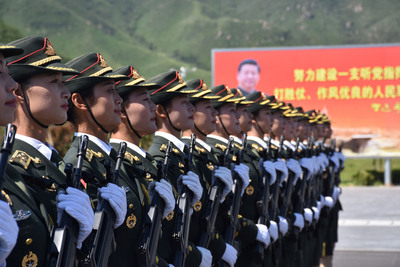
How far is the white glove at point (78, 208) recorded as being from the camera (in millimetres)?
2342

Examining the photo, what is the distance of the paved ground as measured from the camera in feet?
28.9

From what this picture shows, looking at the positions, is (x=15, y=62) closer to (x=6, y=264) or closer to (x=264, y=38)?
(x=6, y=264)

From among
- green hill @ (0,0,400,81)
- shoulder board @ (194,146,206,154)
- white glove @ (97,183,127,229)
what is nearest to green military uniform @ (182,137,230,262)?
shoulder board @ (194,146,206,154)

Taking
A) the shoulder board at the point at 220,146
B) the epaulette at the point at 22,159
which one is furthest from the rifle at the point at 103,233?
the shoulder board at the point at 220,146

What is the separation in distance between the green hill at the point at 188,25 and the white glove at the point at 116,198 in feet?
225

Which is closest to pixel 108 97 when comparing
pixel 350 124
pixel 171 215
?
pixel 171 215

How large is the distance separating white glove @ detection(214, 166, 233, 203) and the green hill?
67.2 meters

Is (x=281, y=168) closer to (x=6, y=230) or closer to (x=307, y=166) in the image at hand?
(x=307, y=166)

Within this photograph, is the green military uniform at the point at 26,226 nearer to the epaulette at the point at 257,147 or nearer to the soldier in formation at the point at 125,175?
the soldier in formation at the point at 125,175

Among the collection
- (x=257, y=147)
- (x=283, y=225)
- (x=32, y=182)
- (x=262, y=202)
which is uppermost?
(x=32, y=182)

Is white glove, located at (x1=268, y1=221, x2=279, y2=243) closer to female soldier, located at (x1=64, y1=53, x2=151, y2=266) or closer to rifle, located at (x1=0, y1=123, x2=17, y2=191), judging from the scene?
female soldier, located at (x1=64, y1=53, x2=151, y2=266)

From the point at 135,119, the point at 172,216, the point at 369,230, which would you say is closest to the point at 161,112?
the point at 135,119

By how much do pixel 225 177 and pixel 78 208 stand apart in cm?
199

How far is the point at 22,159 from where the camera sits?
2527mm
